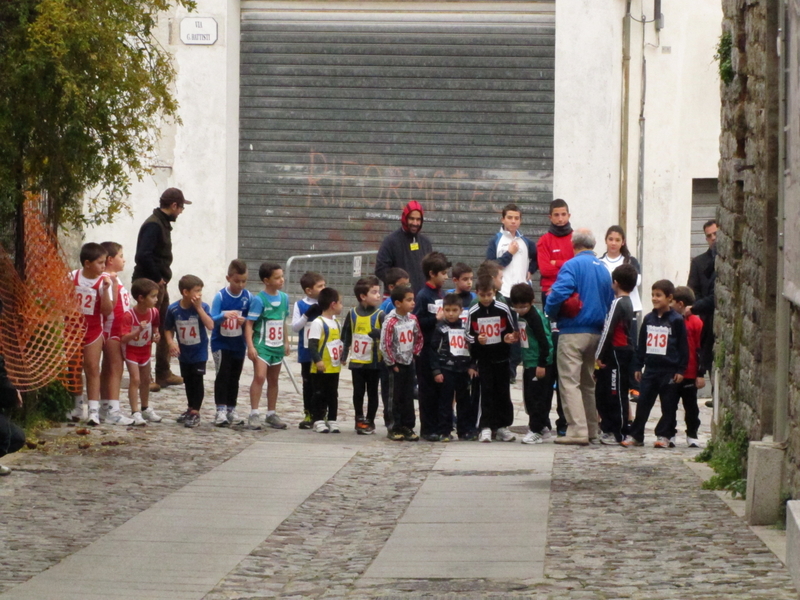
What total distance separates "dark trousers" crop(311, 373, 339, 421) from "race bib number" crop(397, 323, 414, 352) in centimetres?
74

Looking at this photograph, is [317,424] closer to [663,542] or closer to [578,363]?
[578,363]

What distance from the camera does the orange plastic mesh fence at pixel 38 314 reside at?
11.1 metres

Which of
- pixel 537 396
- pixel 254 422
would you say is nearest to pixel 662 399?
pixel 537 396

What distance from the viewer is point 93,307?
39.2ft

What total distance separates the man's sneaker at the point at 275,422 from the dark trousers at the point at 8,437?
424 cm

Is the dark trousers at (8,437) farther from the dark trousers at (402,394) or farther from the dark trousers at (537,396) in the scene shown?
the dark trousers at (537,396)

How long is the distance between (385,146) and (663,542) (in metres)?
12.9

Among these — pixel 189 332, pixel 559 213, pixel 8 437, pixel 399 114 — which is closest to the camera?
pixel 8 437

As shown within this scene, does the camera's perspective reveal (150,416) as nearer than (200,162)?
Yes

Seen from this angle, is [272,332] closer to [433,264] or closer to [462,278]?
[433,264]

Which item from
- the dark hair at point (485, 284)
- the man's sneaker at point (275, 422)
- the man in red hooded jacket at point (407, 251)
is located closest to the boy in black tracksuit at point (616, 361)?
the dark hair at point (485, 284)

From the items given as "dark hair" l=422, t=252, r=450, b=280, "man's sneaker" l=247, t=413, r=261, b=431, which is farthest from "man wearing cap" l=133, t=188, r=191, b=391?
"dark hair" l=422, t=252, r=450, b=280

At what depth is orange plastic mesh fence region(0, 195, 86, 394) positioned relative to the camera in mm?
11094

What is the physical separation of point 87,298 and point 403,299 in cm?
261
